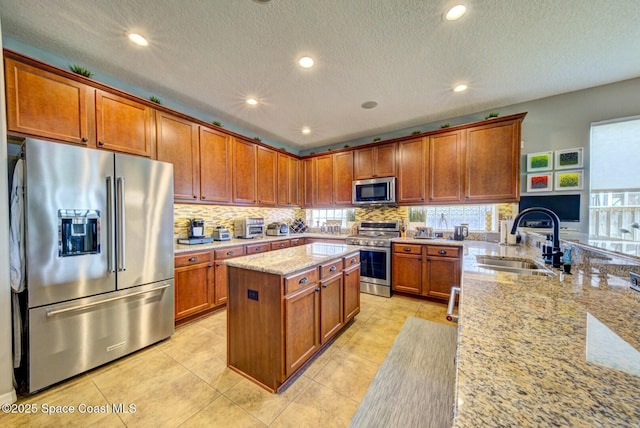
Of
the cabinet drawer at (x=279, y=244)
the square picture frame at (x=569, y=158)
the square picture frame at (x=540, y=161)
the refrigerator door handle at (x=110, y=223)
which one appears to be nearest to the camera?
the refrigerator door handle at (x=110, y=223)

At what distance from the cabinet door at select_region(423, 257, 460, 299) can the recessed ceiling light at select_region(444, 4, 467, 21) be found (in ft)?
8.84

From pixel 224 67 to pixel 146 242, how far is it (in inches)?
76.4

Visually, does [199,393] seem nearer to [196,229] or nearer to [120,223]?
[120,223]

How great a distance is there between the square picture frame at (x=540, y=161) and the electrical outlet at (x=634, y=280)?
283cm

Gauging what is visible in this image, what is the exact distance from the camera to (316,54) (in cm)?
222

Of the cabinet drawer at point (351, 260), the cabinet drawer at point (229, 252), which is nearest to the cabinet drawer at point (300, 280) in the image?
the cabinet drawer at point (351, 260)

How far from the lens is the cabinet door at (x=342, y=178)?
14.7 ft

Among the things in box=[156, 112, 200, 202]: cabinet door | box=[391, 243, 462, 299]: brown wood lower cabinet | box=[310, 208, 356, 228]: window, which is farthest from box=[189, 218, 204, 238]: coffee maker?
box=[391, 243, 462, 299]: brown wood lower cabinet

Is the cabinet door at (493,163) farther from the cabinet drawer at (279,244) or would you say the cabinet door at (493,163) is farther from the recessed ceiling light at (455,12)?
the cabinet drawer at (279,244)

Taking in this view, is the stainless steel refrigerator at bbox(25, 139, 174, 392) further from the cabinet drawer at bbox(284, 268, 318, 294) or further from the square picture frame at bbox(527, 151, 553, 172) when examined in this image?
the square picture frame at bbox(527, 151, 553, 172)

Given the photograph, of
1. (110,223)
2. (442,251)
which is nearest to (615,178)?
(442,251)

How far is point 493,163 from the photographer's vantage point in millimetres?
3258

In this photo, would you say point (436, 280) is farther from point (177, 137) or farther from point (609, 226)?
point (177, 137)

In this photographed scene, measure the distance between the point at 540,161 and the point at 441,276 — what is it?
6.79ft
